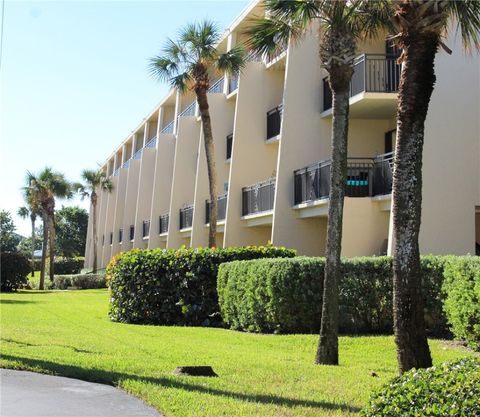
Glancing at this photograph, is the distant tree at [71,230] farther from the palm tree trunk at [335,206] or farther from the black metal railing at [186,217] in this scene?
the palm tree trunk at [335,206]

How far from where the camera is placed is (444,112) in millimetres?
18625

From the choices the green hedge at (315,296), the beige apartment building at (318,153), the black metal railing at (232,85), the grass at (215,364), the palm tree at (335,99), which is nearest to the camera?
the grass at (215,364)

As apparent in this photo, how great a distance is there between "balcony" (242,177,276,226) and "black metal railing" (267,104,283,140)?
7.41 ft

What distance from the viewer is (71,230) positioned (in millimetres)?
99188

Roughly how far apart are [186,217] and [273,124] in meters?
11.5

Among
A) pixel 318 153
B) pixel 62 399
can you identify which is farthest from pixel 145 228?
pixel 62 399

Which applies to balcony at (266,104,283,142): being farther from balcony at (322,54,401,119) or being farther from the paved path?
the paved path

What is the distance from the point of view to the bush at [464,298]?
40.4ft

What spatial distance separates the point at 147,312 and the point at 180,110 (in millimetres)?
25691

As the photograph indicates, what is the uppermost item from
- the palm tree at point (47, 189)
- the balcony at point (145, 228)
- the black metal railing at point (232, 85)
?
the black metal railing at point (232, 85)

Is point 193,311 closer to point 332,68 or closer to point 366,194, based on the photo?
point 366,194

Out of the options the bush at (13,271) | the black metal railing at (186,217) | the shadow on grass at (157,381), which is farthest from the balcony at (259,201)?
the bush at (13,271)

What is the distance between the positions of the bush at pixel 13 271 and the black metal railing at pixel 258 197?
19838 millimetres

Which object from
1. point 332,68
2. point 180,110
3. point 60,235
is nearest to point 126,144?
point 180,110
